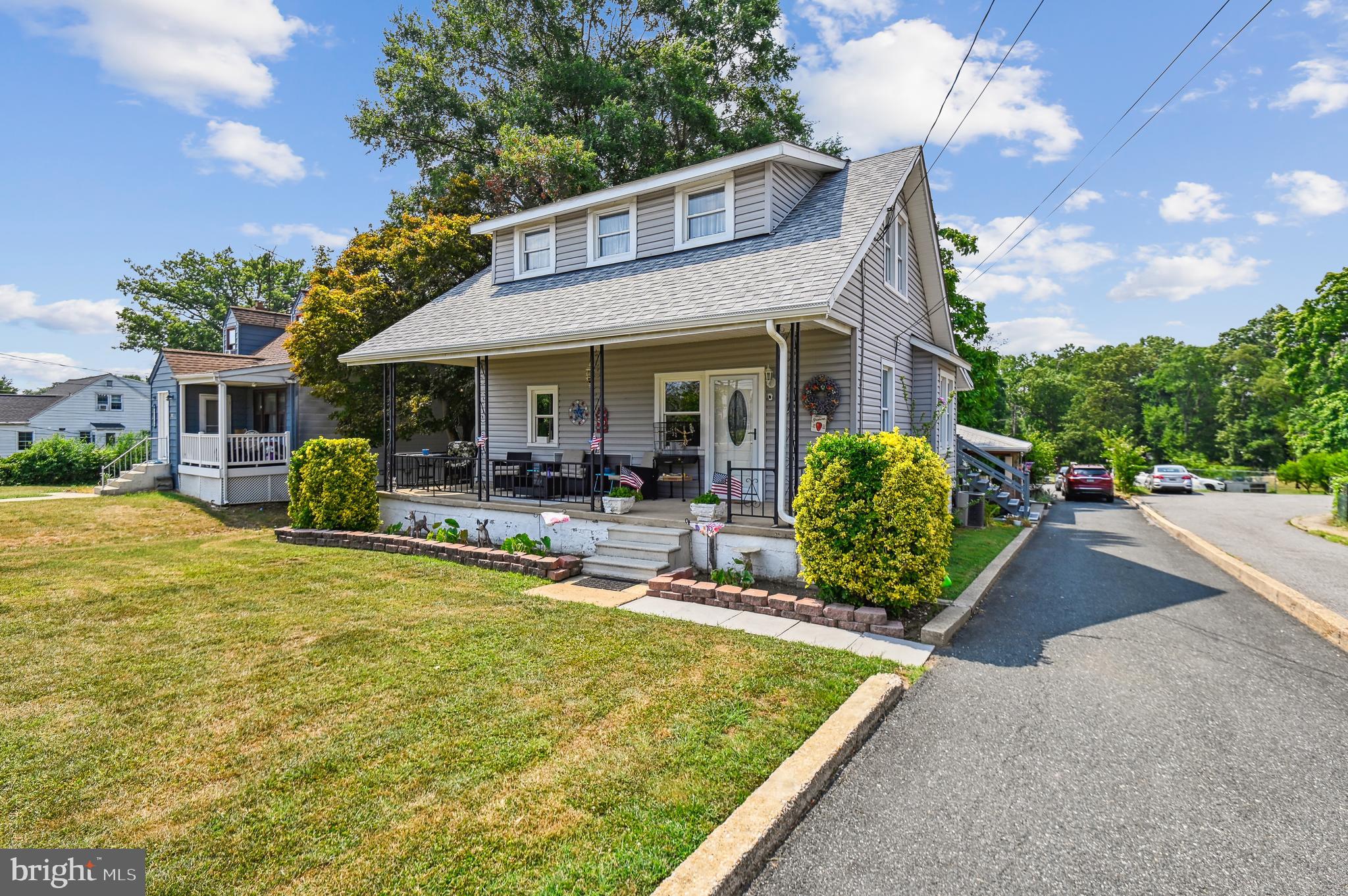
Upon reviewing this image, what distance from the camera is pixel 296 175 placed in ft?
74.8

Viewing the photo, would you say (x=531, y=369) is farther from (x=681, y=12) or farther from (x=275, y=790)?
(x=681, y=12)

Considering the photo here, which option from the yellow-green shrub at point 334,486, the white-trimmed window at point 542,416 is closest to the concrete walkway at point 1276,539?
the white-trimmed window at point 542,416

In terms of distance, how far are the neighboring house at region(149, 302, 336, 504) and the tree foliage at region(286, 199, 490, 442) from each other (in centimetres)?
139

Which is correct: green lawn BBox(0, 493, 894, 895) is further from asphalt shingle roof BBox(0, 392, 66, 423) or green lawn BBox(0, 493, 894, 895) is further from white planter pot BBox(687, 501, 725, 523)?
asphalt shingle roof BBox(0, 392, 66, 423)

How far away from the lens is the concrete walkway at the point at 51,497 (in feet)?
52.9

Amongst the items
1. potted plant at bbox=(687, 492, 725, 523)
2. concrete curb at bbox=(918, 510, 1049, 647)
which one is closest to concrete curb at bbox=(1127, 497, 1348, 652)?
concrete curb at bbox=(918, 510, 1049, 647)

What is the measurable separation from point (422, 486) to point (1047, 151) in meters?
14.3

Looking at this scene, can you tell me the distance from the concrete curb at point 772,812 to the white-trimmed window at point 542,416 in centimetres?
1021

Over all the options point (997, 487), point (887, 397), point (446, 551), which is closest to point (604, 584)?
point (446, 551)

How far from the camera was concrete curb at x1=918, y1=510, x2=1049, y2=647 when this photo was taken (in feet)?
19.1

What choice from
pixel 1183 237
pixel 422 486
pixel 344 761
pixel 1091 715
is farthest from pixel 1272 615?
pixel 422 486

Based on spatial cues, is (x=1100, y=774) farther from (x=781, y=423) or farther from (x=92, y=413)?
(x=92, y=413)

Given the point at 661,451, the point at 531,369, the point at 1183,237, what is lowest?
the point at 661,451

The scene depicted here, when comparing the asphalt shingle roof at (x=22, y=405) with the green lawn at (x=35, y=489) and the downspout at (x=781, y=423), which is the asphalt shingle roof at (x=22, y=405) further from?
the downspout at (x=781, y=423)
